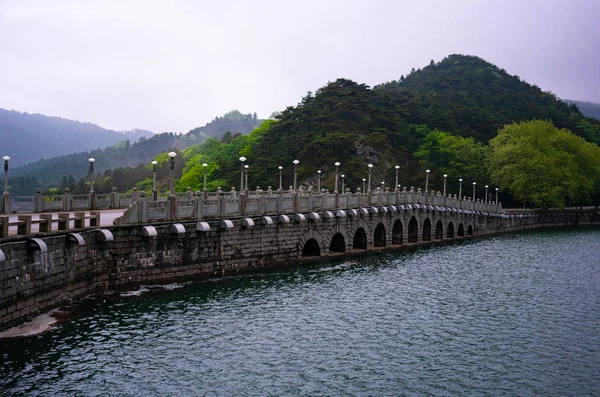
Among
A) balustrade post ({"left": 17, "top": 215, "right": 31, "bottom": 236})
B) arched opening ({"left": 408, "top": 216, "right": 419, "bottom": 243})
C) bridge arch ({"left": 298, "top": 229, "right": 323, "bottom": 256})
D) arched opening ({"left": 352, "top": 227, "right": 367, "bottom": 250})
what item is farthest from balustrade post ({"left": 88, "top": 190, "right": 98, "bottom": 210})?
arched opening ({"left": 408, "top": 216, "right": 419, "bottom": 243})

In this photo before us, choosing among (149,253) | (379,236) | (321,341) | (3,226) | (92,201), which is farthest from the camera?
(379,236)

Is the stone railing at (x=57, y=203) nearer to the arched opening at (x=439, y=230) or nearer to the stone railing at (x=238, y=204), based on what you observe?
the stone railing at (x=238, y=204)

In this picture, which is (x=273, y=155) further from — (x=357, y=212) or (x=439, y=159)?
(x=357, y=212)

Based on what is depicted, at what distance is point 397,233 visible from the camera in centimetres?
5909

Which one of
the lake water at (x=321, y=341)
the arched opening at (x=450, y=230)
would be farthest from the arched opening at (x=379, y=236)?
the arched opening at (x=450, y=230)

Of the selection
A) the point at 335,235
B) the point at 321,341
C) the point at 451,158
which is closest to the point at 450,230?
the point at 335,235

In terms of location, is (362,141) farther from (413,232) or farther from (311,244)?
(311,244)

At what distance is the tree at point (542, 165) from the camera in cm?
9088

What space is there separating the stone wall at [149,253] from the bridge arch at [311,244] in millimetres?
77

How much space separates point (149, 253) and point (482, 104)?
14350cm

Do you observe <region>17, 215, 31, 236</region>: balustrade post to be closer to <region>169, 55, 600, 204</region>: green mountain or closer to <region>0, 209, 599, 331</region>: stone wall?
<region>0, 209, 599, 331</region>: stone wall

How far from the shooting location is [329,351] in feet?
73.8

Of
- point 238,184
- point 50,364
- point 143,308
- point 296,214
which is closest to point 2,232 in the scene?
point 50,364

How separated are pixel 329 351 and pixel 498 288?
1848cm
